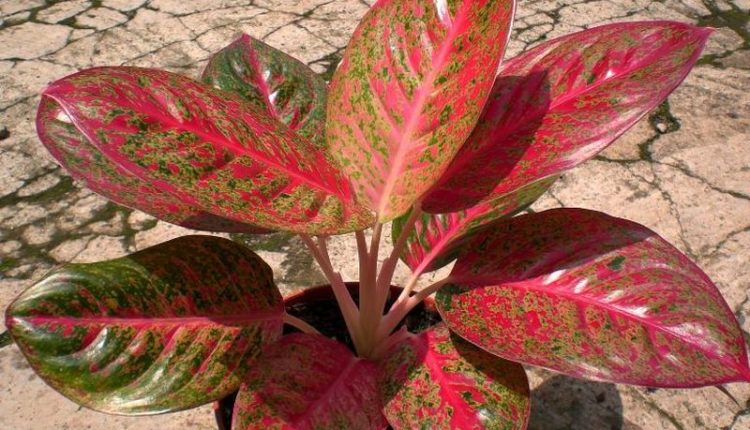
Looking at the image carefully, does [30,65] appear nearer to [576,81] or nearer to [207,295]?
[207,295]

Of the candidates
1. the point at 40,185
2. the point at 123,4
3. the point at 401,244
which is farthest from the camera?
the point at 123,4

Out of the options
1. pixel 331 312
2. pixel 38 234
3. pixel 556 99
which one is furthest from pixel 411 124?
pixel 38 234

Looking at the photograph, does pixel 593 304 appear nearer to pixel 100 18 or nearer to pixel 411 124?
pixel 411 124

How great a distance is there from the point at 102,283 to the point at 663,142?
158 cm

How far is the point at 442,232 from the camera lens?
0.84m

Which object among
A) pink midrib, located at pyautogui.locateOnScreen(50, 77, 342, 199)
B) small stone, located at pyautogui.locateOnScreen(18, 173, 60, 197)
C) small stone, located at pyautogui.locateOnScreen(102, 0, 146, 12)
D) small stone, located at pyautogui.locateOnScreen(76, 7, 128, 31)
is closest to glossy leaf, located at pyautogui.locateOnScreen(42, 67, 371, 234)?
pink midrib, located at pyautogui.locateOnScreen(50, 77, 342, 199)

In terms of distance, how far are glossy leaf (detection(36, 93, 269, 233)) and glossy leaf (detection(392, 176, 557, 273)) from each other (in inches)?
10.8

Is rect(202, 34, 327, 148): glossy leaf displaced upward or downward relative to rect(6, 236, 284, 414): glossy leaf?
upward

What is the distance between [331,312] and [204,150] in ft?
1.56

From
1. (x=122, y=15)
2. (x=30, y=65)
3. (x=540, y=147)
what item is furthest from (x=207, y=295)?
(x=122, y=15)

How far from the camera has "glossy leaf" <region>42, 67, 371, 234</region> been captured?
1.65 ft

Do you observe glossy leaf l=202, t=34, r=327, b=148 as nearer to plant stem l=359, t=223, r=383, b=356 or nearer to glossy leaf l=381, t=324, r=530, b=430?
plant stem l=359, t=223, r=383, b=356

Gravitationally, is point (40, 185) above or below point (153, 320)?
below

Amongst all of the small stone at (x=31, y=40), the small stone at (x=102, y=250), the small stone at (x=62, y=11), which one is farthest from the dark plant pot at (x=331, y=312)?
the small stone at (x=62, y=11)
